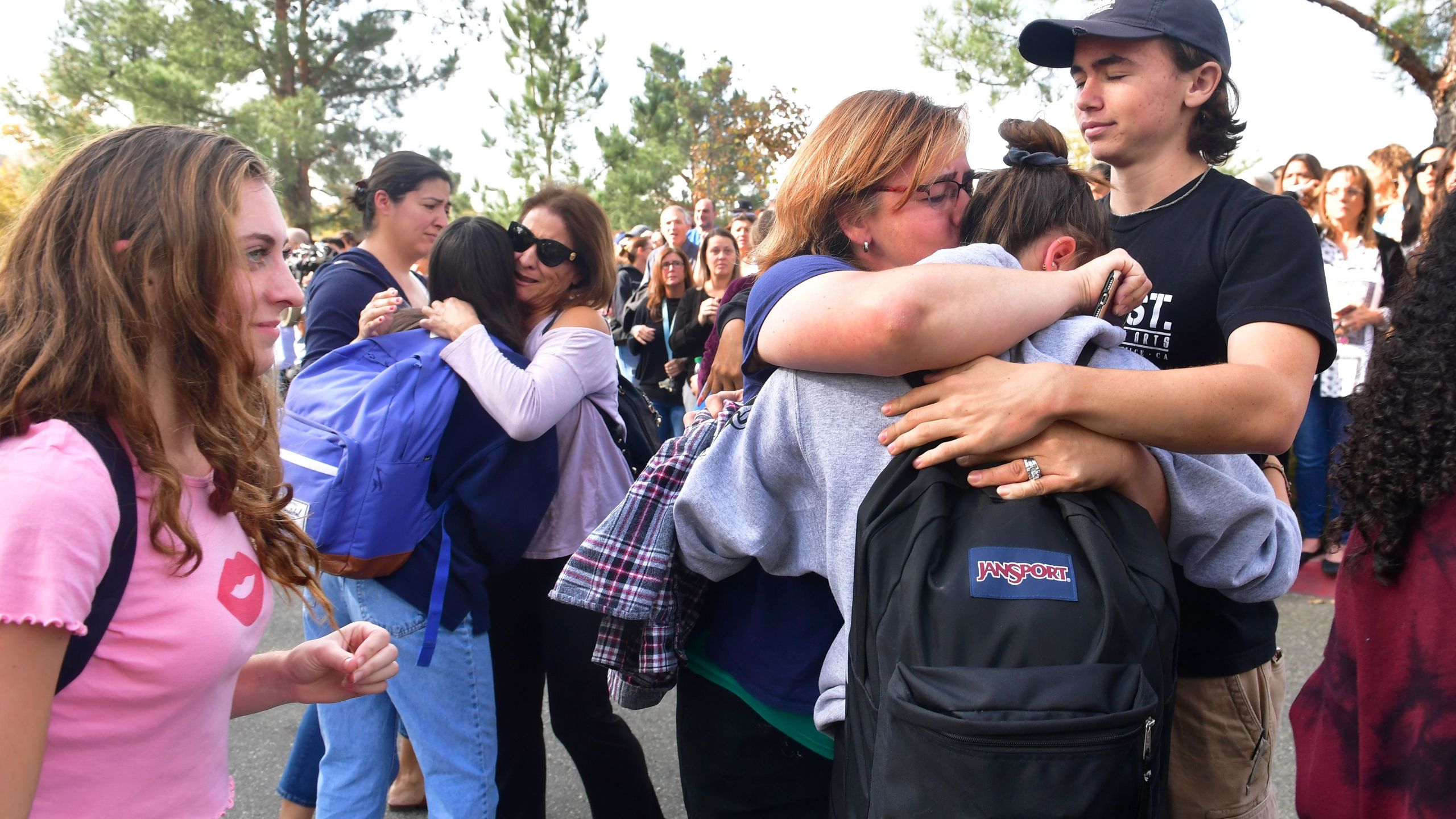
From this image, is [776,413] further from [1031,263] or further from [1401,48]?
[1401,48]

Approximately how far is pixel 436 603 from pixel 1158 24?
2.00 m

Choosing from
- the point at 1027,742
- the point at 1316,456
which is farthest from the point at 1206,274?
the point at 1316,456

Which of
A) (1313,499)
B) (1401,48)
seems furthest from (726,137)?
(1313,499)

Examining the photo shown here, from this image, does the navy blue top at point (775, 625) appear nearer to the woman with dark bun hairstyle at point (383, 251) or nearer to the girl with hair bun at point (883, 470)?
the girl with hair bun at point (883, 470)

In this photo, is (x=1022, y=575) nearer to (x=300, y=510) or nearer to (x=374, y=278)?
(x=300, y=510)

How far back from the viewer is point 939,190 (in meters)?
1.52

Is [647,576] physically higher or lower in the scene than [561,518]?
higher

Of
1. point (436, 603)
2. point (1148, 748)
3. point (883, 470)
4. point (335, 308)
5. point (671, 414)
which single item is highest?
point (883, 470)

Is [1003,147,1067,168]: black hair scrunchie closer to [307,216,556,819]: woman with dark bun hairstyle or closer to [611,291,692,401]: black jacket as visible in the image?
[307,216,556,819]: woman with dark bun hairstyle

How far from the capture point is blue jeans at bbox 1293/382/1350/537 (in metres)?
5.26

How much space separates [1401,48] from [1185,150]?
9331mm

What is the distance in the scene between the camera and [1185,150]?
1838mm

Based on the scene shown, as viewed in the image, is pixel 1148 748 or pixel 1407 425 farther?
pixel 1407 425

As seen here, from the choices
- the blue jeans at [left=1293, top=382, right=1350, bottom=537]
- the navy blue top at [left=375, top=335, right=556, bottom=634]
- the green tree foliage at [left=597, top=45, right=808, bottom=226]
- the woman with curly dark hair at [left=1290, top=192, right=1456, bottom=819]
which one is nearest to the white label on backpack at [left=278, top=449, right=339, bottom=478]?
the navy blue top at [left=375, top=335, right=556, bottom=634]
